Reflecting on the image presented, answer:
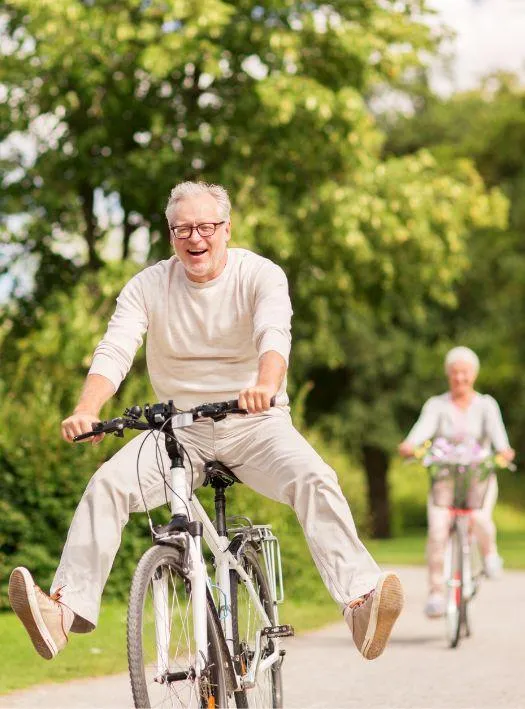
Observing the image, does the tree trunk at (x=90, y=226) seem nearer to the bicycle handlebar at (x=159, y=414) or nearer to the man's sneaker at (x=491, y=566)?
the man's sneaker at (x=491, y=566)

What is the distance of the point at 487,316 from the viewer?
116 feet

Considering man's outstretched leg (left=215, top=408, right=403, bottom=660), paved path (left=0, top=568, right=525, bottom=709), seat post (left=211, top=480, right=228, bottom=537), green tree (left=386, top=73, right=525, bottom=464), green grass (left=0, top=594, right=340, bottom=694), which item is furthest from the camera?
green tree (left=386, top=73, right=525, bottom=464)

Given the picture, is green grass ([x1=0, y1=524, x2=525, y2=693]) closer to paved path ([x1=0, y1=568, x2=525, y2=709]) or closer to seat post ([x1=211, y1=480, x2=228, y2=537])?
paved path ([x1=0, y1=568, x2=525, y2=709])

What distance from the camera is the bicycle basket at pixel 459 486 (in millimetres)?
10531

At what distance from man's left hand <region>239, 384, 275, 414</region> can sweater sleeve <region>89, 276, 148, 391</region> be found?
1.86 feet

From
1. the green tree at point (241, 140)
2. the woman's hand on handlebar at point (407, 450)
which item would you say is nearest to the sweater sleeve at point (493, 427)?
the woman's hand on handlebar at point (407, 450)

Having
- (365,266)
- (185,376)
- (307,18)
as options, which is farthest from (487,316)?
(185,376)

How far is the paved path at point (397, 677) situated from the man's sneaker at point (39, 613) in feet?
6.98

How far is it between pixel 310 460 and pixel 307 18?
14612 millimetres

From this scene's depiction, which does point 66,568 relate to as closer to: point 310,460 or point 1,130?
point 310,460

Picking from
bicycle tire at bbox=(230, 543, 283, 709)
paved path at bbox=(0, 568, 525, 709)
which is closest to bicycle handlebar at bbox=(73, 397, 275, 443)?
bicycle tire at bbox=(230, 543, 283, 709)

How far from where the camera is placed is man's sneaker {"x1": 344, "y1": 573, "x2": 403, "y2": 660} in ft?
16.3

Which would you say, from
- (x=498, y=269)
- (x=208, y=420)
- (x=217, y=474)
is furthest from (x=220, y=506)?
(x=498, y=269)

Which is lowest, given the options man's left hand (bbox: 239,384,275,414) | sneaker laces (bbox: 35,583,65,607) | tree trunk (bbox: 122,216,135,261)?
sneaker laces (bbox: 35,583,65,607)
